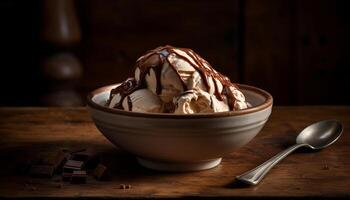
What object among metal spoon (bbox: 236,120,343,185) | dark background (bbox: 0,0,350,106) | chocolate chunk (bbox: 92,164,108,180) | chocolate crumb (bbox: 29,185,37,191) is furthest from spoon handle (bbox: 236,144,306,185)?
dark background (bbox: 0,0,350,106)

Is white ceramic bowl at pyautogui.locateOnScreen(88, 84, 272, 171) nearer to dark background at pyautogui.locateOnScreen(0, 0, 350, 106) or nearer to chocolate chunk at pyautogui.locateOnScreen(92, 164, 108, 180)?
chocolate chunk at pyautogui.locateOnScreen(92, 164, 108, 180)

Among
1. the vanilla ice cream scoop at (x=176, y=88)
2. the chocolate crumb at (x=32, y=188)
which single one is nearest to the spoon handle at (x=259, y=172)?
the vanilla ice cream scoop at (x=176, y=88)

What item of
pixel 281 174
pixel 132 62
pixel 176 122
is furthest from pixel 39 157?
pixel 132 62

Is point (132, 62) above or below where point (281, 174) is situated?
below

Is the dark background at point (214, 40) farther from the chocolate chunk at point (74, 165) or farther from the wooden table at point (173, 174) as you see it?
the chocolate chunk at point (74, 165)

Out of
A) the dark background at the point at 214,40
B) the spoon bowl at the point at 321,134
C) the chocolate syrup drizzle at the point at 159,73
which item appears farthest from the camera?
the dark background at the point at 214,40

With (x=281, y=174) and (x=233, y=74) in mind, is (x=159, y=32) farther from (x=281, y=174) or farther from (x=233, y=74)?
(x=281, y=174)

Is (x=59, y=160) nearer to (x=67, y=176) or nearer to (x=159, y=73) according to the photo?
(x=67, y=176)
